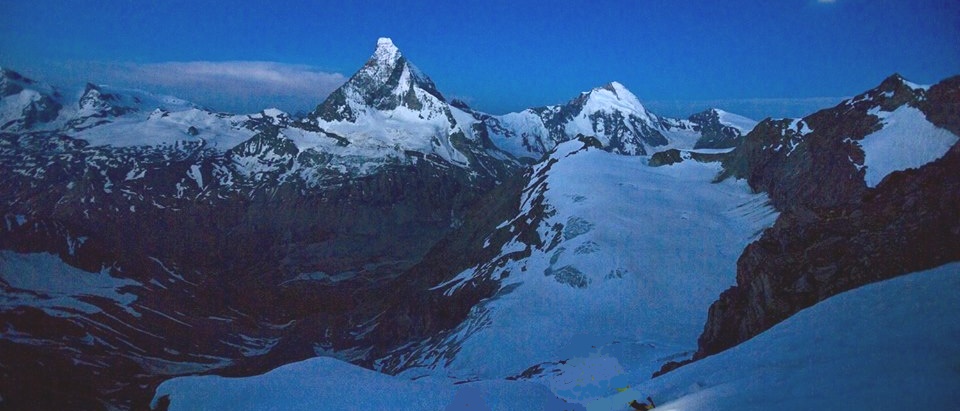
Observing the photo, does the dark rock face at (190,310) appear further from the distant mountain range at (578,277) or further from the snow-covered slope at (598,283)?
the snow-covered slope at (598,283)

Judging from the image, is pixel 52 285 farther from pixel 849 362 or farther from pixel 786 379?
pixel 849 362

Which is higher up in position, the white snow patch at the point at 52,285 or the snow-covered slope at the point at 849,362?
the snow-covered slope at the point at 849,362

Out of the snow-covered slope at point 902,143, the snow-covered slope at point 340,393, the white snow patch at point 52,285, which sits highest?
the snow-covered slope at point 902,143

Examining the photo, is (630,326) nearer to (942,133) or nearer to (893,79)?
(942,133)

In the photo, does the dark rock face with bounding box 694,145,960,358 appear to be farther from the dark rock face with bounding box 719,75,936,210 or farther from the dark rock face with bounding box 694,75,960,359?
the dark rock face with bounding box 719,75,936,210

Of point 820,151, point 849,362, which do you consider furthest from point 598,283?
point 849,362

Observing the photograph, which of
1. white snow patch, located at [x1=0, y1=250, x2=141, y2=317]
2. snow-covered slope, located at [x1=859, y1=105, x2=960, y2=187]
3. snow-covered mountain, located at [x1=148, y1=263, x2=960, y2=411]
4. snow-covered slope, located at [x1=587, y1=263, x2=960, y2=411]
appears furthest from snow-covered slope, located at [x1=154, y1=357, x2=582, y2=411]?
white snow patch, located at [x1=0, y1=250, x2=141, y2=317]

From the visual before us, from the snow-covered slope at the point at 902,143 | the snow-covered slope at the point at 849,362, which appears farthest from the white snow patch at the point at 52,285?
the snow-covered slope at the point at 902,143

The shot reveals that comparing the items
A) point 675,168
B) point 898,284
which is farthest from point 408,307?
point 898,284

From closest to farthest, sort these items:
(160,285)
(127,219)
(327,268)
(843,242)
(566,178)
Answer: (843,242) → (566,178) → (160,285) → (327,268) → (127,219)
